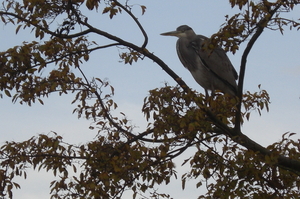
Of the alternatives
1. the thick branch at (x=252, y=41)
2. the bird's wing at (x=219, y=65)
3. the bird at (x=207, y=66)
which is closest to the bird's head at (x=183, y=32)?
the bird at (x=207, y=66)

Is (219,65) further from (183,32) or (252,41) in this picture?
(252,41)

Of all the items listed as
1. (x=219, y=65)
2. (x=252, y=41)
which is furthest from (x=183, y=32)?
(x=252, y=41)

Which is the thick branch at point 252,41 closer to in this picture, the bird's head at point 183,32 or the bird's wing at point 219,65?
the bird's wing at point 219,65

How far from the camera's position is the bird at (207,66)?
7918 millimetres

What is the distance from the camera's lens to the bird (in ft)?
26.0

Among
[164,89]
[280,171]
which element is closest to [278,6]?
[164,89]

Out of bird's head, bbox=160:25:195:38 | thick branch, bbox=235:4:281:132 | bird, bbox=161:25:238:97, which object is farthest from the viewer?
bird's head, bbox=160:25:195:38

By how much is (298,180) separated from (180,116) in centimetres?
145

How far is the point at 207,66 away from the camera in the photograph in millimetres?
7926

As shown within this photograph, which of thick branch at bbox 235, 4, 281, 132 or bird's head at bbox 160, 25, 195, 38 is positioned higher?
bird's head at bbox 160, 25, 195, 38

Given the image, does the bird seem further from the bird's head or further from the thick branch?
the thick branch

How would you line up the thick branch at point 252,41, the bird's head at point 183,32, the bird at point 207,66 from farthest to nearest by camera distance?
the bird's head at point 183,32 < the bird at point 207,66 < the thick branch at point 252,41

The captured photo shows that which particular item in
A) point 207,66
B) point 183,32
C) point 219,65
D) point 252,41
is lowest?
point 252,41

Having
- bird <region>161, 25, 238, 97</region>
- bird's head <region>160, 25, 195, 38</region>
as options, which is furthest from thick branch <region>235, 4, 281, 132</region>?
bird's head <region>160, 25, 195, 38</region>
